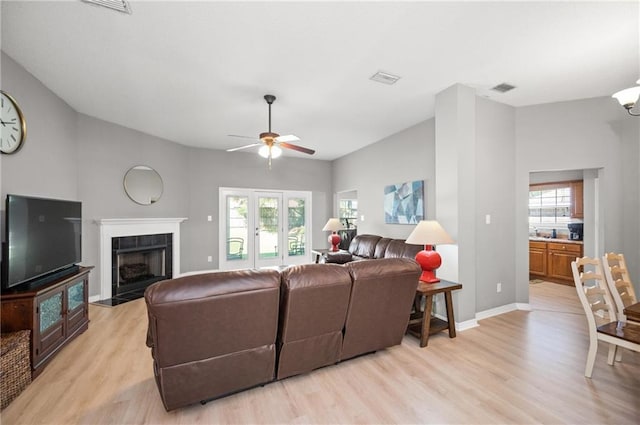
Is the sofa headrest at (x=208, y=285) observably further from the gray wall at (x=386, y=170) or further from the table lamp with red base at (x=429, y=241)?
the gray wall at (x=386, y=170)

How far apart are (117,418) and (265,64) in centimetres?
303

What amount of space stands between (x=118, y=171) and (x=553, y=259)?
7776 millimetres

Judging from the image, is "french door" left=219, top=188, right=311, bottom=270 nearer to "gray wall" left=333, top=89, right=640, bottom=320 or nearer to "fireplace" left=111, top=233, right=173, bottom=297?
"fireplace" left=111, top=233, right=173, bottom=297

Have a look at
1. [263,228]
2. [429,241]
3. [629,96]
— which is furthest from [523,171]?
[263,228]

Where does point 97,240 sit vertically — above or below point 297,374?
above

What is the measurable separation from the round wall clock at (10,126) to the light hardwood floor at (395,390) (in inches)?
79.2

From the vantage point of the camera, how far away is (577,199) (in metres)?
5.06

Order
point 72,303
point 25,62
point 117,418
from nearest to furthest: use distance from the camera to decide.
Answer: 1. point 117,418
2. point 25,62
3. point 72,303

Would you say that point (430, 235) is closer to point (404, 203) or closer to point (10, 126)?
point (404, 203)

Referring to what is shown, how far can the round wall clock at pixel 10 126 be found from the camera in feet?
8.21

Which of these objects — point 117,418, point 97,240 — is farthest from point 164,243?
point 117,418

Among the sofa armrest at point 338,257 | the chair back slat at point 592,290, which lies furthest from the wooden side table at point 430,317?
the sofa armrest at point 338,257

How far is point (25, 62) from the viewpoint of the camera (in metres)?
2.65

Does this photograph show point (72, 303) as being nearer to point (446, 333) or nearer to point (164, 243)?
point (164, 243)
